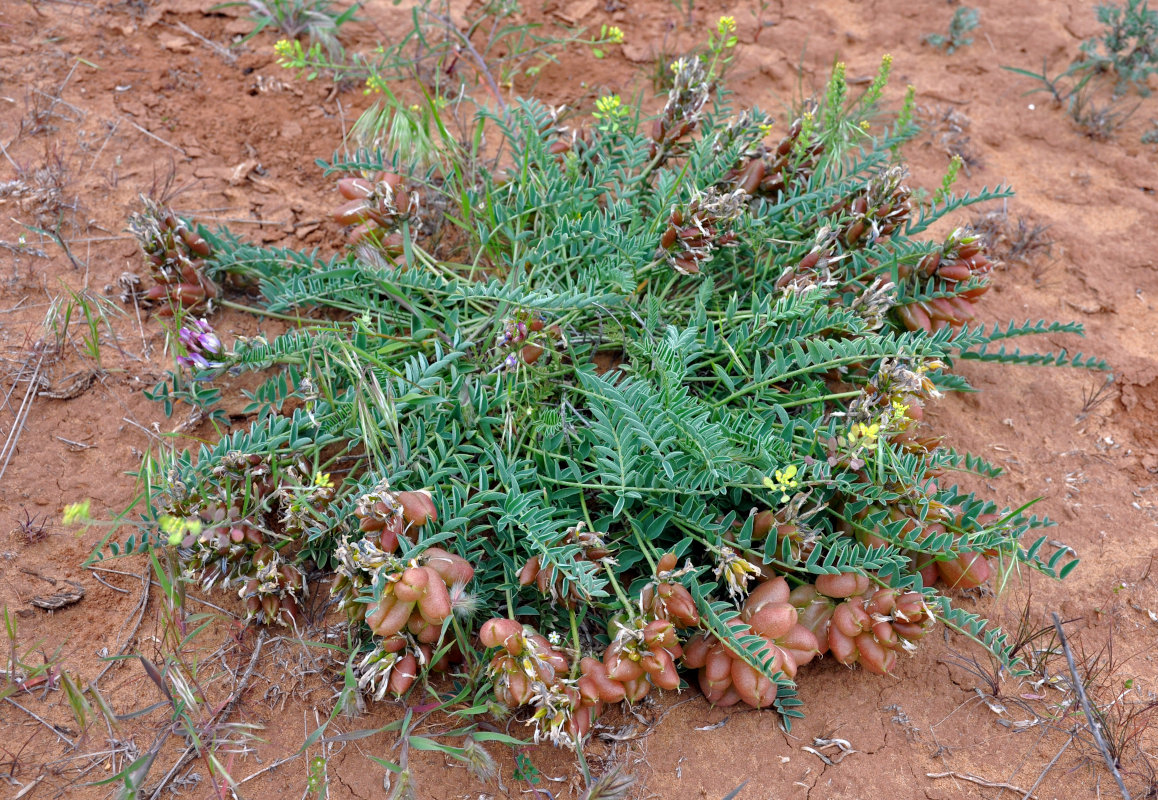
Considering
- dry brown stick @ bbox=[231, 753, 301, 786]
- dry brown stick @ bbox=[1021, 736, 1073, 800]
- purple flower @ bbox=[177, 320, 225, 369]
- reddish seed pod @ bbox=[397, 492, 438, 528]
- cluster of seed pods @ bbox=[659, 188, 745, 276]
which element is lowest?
dry brown stick @ bbox=[231, 753, 301, 786]

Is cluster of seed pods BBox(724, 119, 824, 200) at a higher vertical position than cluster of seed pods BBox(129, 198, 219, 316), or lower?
higher

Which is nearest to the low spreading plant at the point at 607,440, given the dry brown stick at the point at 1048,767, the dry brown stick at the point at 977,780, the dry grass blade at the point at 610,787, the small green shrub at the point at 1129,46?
the dry grass blade at the point at 610,787

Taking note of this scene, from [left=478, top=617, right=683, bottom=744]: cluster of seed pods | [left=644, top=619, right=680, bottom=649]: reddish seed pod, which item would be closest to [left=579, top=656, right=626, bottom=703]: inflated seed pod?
[left=478, top=617, right=683, bottom=744]: cluster of seed pods

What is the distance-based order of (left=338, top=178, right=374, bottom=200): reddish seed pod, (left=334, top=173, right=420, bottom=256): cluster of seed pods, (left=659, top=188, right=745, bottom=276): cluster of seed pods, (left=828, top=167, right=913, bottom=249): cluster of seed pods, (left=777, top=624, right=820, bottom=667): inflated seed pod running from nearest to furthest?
(left=777, top=624, right=820, bottom=667): inflated seed pod
(left=659, top=188, right=745, bottom=276): cluster of seed pods
(left=828, top=167, right=913, bottom=249): cluster of seed pods
(left=334, top=173, right=420, bottom=256): cluster of seed pods
(left=338, top=178, right=374, bottom=200): reddish seed pod

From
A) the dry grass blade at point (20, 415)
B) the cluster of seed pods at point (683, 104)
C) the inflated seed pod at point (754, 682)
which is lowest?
the dry grass blade at point (20, 415)

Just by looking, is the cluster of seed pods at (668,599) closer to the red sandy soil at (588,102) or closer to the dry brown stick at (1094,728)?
the red sandy soil at (588,102)

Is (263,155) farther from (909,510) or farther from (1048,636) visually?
(1048,636)

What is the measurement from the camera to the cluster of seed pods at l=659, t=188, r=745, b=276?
95.0 inches

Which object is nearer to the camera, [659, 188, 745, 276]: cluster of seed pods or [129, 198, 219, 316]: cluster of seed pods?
[659, 188, 745, 276]: cluster of seed pods

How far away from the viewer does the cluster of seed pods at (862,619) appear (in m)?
2.04

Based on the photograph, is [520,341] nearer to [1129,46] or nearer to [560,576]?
[560,576]

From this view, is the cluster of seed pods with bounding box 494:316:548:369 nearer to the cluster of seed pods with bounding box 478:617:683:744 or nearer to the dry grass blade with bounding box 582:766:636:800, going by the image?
the cluster of seed pods with bounding box 478:617:683:744

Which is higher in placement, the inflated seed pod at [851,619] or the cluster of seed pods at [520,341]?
the cluster of seed pods at [520,341]

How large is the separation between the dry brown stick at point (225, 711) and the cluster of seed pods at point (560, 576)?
73 cm
